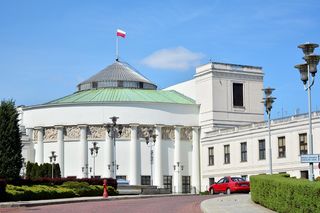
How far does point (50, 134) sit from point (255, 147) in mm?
30983

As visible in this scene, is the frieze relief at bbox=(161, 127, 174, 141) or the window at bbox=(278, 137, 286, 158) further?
the frieze relief at bbox=(161, 127, 174, 141)

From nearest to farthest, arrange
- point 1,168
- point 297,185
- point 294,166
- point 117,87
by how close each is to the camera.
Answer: point 297,185 → point 1,168 → point 294,166 → point 117,87

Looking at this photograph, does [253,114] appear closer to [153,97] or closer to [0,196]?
[153,97]

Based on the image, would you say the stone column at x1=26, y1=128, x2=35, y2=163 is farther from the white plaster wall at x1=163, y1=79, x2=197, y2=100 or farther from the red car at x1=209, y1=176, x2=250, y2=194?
the red car at x1=209, y1=176, x2=250, y2=194

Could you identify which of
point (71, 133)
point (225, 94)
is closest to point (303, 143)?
point (225, 94)

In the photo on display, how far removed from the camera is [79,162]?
91.4 metres

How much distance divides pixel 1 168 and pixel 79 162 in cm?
4872

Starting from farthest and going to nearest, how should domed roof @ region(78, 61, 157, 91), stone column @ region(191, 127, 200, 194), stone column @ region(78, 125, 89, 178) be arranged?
domed roof @ region(78, 61, 157, 91)
stone column @ region(191, 127, 200, 194)
stone column @ region(78, 125, 89, 178)

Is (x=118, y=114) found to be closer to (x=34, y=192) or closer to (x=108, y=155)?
(x=108, y=155)

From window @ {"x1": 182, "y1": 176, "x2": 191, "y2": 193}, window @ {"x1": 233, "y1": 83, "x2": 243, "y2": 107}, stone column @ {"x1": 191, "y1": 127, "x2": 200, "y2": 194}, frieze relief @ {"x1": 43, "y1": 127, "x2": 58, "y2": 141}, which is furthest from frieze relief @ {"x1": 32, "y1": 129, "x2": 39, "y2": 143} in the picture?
window @ {"x1": 233, "y1": 83, "x2": 243, "y2": 107}

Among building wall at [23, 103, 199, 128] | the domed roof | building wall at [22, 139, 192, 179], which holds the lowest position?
building wall at [22, 139, 192, 179]

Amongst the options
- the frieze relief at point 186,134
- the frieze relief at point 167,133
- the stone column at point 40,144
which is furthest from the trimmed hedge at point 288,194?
the stone column at point 40,144

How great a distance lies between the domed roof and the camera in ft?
344

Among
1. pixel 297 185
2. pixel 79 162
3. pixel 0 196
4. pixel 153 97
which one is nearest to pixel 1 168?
pixel 0 196
